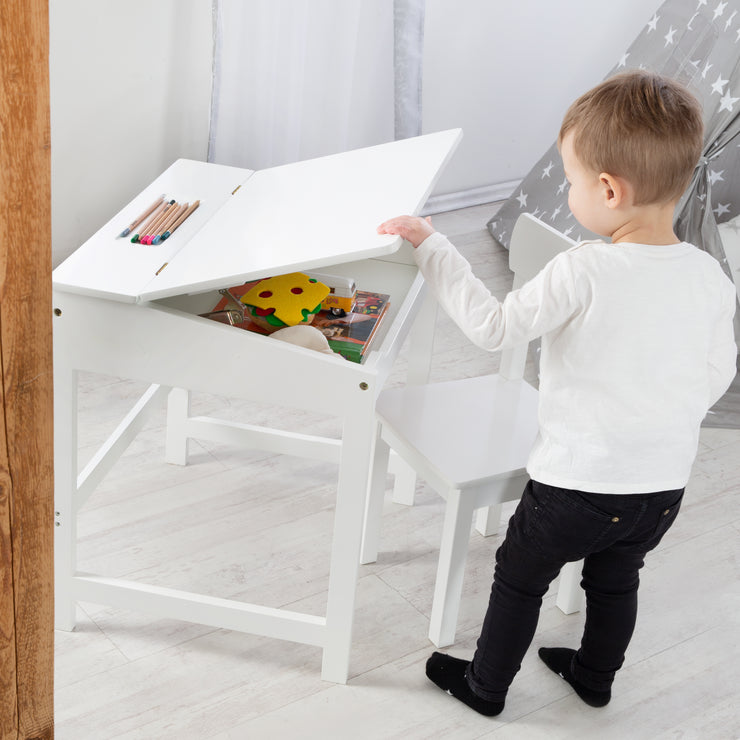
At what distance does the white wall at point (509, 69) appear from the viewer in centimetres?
336

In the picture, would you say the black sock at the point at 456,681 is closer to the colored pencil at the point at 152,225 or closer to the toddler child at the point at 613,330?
the toddler child at the point at 613,330

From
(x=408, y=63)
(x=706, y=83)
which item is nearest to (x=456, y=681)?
(x=706, y=83)

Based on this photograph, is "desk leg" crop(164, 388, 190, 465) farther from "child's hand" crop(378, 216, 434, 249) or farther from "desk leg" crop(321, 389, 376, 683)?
"child's hand" crop(378, 216, 434, 249)

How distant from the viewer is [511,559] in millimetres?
1430

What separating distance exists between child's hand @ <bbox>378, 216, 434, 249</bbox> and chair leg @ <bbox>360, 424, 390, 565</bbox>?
476 mm

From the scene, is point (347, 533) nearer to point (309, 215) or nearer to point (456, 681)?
point (456, 681)

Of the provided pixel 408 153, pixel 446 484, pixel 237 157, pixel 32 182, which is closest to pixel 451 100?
pixel 237 157

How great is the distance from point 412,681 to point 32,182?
0.99m

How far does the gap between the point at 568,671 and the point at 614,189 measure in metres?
0.82

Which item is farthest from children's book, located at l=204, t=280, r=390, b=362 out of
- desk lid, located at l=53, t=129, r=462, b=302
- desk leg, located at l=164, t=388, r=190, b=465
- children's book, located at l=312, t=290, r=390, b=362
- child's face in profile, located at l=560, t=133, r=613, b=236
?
desk leg, located at l=164, t=388, r=190, b=465

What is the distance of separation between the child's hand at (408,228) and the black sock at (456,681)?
0.68 meters

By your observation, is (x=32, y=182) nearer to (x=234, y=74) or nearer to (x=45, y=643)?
(x=45, y=643)

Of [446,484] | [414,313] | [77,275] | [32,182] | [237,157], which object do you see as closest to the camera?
[32,182]

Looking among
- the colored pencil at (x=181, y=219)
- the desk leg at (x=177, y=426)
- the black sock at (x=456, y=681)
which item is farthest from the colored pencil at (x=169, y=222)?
the black sock at (x=456, y=681)
